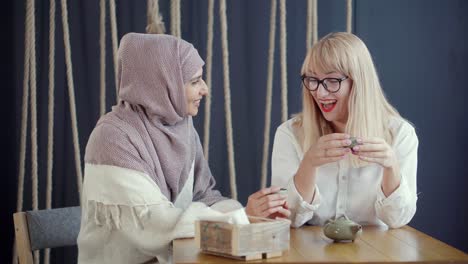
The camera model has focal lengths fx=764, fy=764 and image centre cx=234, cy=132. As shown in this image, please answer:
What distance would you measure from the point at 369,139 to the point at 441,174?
124cm

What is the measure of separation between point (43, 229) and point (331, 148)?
3.39 ft

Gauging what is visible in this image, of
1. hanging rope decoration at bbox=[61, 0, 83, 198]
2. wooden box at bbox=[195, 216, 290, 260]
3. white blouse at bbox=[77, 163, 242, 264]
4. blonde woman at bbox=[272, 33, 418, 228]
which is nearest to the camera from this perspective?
wooden box at bbox=[195, 216, 290, 260]

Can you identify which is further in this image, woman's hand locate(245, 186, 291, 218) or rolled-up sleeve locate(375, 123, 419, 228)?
rolled-up sleeve locate(375, 123, 419, 228)

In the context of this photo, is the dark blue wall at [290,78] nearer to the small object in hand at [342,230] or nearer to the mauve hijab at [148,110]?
the mauve hijab at [148,110]

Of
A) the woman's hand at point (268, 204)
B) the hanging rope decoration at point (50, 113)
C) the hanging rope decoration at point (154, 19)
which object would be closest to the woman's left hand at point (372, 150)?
the woman's hand at point (268, 204)

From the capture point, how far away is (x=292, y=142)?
8.79 ft

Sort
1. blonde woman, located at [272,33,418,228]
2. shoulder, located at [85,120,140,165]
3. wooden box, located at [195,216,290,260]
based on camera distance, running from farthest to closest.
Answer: blonde woman, located at [272,33,418,228]
shoulder, located at [85,120,140,165]
wooden box, located at [195,216,290,260]

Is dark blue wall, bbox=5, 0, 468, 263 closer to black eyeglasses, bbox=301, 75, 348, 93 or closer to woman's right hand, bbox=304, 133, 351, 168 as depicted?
black eyeglasses, bbox=301, 75, 348, 93

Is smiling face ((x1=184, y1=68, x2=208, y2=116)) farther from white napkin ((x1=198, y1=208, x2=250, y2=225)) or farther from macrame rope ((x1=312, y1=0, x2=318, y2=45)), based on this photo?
macrame rope ((x1=312, y1=0, x2=318, y2=45))

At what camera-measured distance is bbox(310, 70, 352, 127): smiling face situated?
8.27ft

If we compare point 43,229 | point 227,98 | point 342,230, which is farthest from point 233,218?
point 227,98

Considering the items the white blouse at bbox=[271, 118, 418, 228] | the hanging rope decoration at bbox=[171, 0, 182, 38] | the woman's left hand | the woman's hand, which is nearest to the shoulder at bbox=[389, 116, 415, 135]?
the white blouse at bbox=[271, 118, 418, 228]

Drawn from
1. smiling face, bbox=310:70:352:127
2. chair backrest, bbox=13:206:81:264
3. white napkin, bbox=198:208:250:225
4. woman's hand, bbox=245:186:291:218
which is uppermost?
smiling face, bbox=310:70:352:127

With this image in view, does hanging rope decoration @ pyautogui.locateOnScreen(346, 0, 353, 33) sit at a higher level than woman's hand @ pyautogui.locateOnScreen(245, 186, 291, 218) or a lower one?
higher
